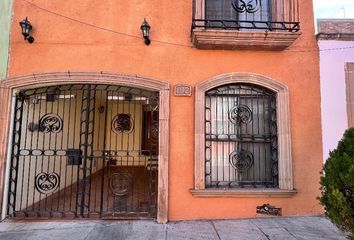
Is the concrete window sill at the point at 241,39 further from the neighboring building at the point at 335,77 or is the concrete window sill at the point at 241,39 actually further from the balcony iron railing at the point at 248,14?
the neighboring building at the point at 335,77

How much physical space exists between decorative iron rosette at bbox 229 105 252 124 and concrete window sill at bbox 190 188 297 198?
1.34m

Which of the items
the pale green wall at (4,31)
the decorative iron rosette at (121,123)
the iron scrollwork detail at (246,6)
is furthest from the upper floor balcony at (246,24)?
the pale green wall at (4,31)

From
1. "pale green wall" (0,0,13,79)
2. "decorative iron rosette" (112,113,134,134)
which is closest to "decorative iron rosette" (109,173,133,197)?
"decorative iron rosette" (112,113,134,134)

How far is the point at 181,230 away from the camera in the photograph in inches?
181

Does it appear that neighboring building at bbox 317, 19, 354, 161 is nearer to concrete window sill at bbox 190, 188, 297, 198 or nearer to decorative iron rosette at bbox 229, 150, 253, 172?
concrete window sill at bbox 190, 188, 297, 198

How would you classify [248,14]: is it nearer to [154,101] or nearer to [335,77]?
[335,77]

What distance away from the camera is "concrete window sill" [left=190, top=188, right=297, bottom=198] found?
5090mm

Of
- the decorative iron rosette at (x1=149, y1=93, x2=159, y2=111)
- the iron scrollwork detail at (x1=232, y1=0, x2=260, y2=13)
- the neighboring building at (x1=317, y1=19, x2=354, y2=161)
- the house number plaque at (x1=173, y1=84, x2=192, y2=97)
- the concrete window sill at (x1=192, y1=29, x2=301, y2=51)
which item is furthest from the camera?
the iron scrollwork detail at (x1=232, y1=0, x2=260, y2=13)

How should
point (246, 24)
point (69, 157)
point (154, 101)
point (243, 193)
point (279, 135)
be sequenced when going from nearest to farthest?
point (243, 193)
point (279, 135)
point (154, 101)
point (69, 157)
point (246, 24)

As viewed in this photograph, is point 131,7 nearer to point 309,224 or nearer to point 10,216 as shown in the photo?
point 10,216

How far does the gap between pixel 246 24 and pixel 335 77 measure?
2.11m

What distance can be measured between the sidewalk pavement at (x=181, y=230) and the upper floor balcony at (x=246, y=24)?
3.31m

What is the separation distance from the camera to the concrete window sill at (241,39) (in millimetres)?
5191

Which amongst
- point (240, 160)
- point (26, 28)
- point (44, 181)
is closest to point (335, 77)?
point (240, 160)
